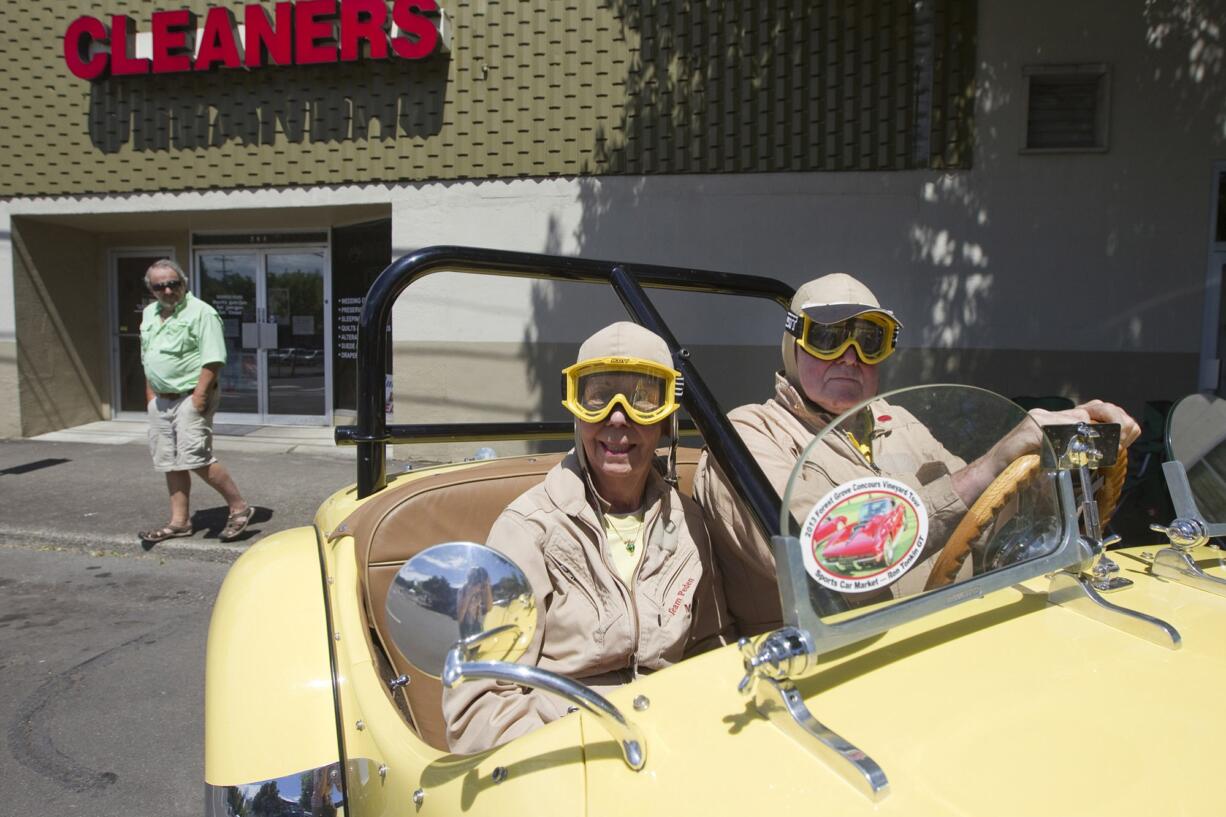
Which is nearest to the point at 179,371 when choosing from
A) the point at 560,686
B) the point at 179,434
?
the point at 179,434

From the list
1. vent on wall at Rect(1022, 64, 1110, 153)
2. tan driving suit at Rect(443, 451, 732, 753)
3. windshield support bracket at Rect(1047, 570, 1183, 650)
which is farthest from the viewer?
vent on wall at Rect(1022, 64, 1110, 153)

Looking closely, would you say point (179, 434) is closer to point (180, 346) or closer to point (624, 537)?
point (180, 346)

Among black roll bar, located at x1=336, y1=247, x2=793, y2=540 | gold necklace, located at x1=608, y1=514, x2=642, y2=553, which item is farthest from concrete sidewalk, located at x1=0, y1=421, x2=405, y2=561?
gold necklace, located at x1=608, y1=514, x2=642, y2=553

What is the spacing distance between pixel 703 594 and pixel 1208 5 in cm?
790

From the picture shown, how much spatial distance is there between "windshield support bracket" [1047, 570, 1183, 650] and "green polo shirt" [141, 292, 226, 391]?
524cm

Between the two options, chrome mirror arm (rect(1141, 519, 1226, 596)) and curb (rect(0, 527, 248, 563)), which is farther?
curb (rect(0, 527, 248, 563))

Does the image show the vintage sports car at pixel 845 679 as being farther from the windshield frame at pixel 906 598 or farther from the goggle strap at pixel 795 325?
the goggle strap at pixel 795 325

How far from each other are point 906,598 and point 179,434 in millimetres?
5212

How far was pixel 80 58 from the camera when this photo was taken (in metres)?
8.71

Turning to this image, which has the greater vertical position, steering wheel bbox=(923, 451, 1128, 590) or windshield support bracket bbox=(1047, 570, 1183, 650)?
steering wheel bbox=(923, 451, 1128, 590)

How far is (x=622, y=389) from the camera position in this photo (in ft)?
5.76

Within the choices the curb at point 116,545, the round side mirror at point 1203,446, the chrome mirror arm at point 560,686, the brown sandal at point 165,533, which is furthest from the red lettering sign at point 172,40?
the round side mirror at point 1203,446

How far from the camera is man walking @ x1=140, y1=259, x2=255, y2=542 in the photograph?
16.9 feet

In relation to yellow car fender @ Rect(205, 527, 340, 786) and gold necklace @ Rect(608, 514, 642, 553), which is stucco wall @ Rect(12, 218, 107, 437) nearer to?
yellow car fender @ Rect(205, 527, 340, 786)
